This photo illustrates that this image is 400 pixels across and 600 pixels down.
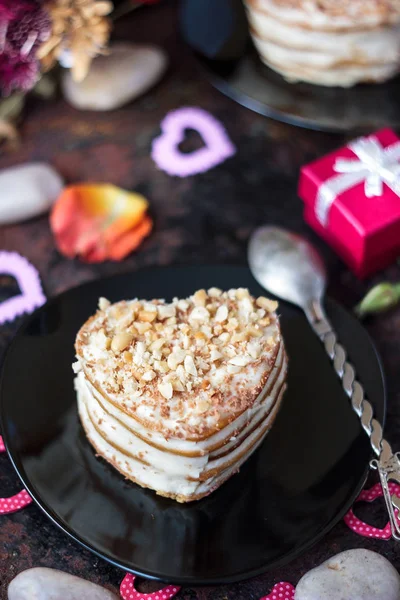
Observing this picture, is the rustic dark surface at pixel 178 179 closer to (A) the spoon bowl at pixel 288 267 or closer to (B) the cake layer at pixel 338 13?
(A) the spoon bowl at pixel 288 267

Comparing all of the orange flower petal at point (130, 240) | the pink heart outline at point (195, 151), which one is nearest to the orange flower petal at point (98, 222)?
the orange flower petal at point (130, 240)

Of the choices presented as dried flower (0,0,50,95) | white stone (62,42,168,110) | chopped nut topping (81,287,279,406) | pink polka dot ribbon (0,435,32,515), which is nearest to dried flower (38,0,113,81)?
dried flower (0,0,50,95)

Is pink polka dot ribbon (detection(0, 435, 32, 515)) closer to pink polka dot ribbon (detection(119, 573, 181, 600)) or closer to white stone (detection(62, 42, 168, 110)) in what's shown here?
pink polka dot ribbon (detection(119, 573, 181, 600))

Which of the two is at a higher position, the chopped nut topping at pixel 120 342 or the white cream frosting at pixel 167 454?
the chopped nut topping at pixel 120 342

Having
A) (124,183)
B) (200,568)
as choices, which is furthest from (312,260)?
(200,568)

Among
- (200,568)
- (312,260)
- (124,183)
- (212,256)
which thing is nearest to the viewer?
(200,568)

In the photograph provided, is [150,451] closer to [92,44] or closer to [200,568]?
[200,568]
